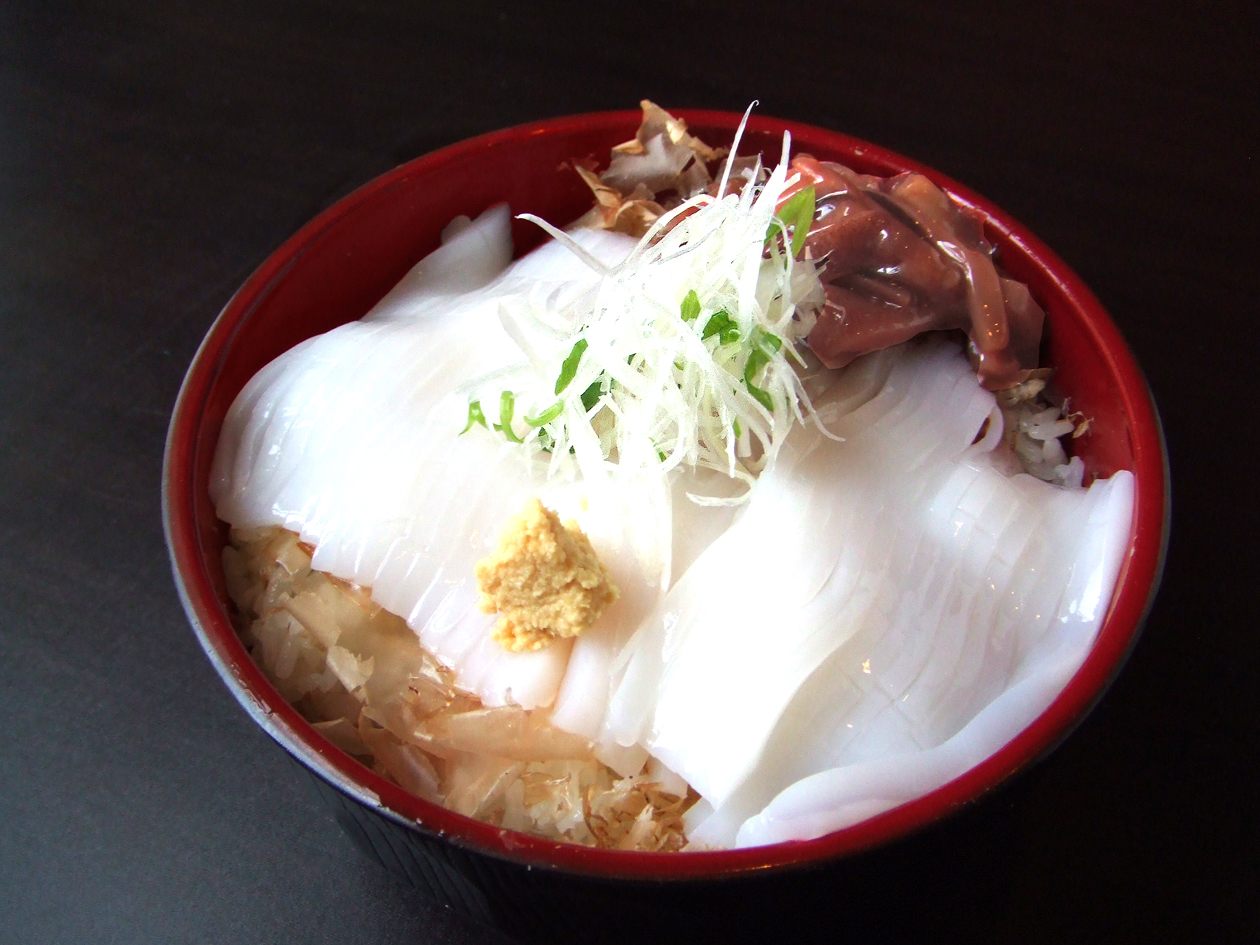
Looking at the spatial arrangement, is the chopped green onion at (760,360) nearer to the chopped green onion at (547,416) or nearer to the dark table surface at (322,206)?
the chopped green onion at (547,416)

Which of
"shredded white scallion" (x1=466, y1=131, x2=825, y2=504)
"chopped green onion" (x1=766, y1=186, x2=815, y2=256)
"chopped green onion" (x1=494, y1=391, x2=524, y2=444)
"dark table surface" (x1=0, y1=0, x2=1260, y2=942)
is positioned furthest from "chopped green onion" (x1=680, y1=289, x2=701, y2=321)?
"dark table surface" (x1=0, y1=0, x2=1260, y2=942)

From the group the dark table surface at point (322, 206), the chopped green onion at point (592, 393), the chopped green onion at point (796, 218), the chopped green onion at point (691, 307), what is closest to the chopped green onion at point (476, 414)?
the chopped green onion at point (592, 393)

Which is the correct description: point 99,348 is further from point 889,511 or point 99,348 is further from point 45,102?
point 889,511

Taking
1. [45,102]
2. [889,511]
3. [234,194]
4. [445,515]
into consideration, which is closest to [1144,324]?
[889,511]

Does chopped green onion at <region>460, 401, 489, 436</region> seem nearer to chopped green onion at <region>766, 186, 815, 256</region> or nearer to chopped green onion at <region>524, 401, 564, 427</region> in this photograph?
chopped green onion at <region>524, 401, 564, 427</region>

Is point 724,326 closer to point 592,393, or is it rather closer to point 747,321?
point 747,321
